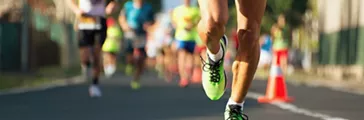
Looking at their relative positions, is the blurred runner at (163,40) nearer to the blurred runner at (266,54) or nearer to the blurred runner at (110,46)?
the blurred runner at (110,46)

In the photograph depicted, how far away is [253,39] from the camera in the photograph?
663cm

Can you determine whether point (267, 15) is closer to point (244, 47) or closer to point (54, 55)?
point (54, 55)

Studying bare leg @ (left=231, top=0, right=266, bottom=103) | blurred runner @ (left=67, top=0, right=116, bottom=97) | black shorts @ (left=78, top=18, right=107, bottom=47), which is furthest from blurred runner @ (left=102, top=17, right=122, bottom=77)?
bare leg @ (left=231, top=0, right=266, bottom=103)

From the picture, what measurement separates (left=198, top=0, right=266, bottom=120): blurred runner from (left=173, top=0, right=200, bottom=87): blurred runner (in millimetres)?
10056

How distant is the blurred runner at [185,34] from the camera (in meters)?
17.4

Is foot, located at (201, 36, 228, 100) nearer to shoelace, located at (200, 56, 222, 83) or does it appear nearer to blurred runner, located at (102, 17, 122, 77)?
shoelace, located at (200, 56, 222, 83)

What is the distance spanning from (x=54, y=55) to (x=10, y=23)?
6.72 metres

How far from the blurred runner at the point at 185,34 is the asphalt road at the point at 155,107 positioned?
11.5 ft

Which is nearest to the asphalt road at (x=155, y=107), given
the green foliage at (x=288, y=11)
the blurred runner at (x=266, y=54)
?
the blurred runner at (x=266, y=54)

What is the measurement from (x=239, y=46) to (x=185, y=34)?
11.3m

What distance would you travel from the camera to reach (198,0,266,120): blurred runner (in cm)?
647

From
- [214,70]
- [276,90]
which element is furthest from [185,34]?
[214,70]

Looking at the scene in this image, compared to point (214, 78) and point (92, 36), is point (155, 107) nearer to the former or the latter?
point (92, 36)

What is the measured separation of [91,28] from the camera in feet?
41.7
